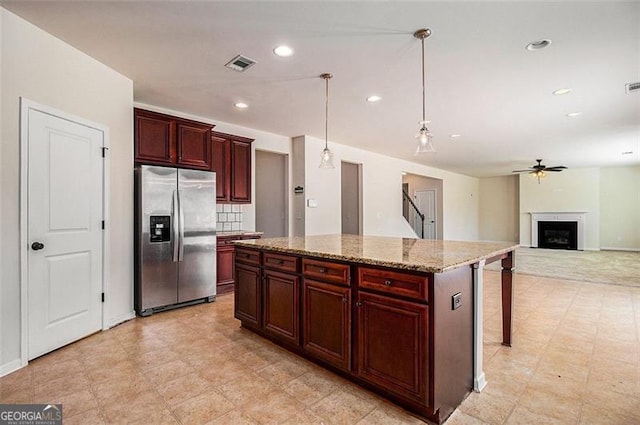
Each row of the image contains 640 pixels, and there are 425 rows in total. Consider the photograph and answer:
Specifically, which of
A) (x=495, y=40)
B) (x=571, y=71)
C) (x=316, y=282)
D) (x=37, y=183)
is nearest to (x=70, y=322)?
(x=37, y=183)

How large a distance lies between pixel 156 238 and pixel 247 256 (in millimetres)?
1373

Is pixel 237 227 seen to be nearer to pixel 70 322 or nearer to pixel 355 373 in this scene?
pixel 70 322

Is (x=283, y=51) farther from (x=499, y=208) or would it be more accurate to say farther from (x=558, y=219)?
(x=499, y=208)

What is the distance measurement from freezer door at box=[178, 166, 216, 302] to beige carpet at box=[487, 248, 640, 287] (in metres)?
5.71

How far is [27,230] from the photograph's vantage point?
248 centimetres

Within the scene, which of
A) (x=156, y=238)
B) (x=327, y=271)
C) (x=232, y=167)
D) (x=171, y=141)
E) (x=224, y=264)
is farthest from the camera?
(x=232, y=167)

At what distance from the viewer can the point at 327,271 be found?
2.25 metres

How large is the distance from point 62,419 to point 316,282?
167cm

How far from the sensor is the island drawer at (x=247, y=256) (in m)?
2.92

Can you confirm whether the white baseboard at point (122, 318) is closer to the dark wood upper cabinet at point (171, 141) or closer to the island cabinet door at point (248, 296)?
the island cabinet door at point (248, 296)

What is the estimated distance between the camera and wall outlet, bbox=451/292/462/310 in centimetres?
186

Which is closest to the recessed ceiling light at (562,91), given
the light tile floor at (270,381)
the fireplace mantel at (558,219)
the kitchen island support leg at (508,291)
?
the kitchen island support leg at (508,291)

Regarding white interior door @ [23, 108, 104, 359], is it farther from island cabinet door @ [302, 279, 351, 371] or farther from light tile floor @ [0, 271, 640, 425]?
island cabinet door @ [302, 279, 351, 371]

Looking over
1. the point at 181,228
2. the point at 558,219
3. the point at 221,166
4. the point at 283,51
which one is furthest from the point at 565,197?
the point at 181,228
